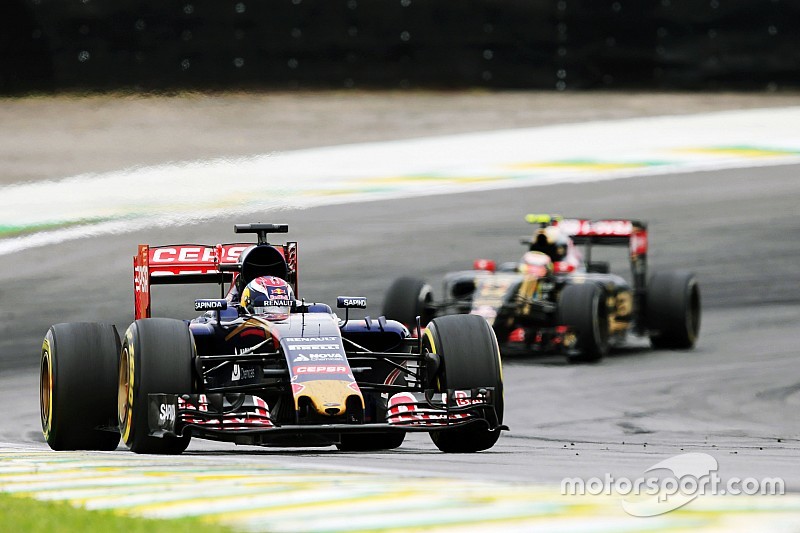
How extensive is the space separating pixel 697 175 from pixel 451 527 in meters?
19.0

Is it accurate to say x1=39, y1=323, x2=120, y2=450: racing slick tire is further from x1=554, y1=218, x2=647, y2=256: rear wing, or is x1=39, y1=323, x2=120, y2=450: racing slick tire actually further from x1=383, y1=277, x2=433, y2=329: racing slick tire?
x1=554, y1=218, x2=647, y2=256: rear wing

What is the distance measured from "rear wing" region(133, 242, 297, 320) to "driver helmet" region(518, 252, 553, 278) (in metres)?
6.09

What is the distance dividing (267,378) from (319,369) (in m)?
0.46

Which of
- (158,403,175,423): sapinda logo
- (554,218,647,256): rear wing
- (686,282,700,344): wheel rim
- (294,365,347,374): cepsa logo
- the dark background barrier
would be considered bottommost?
(686,282,700,344): wheel rim

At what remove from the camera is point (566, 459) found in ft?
30.3

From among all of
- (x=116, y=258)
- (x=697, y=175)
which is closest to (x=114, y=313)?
(x=116, y=258)

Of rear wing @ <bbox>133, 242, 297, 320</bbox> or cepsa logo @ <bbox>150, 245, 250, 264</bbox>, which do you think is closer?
rear wing @ <bbox>133, 242, 297, 320</bbox>

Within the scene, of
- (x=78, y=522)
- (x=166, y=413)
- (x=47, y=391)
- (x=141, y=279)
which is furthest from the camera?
(x=141, y=279)

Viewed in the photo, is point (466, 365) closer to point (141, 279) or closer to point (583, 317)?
point (141, 279)

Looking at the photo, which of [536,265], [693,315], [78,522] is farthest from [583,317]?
A: [78,522]

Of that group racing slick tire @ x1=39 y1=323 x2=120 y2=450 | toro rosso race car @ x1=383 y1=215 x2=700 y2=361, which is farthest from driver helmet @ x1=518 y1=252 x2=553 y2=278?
racing slick tire @ x1=39 y1=323 x2=120 y2=450

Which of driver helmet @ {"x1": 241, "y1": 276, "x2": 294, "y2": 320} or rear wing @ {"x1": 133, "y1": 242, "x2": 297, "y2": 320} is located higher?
rear wing @ {"x1": 133, "y1": 242, "x2": 297, "y2": 320}

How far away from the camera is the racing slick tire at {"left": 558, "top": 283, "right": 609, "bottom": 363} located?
1686 cm

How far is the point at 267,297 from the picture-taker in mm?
11062
